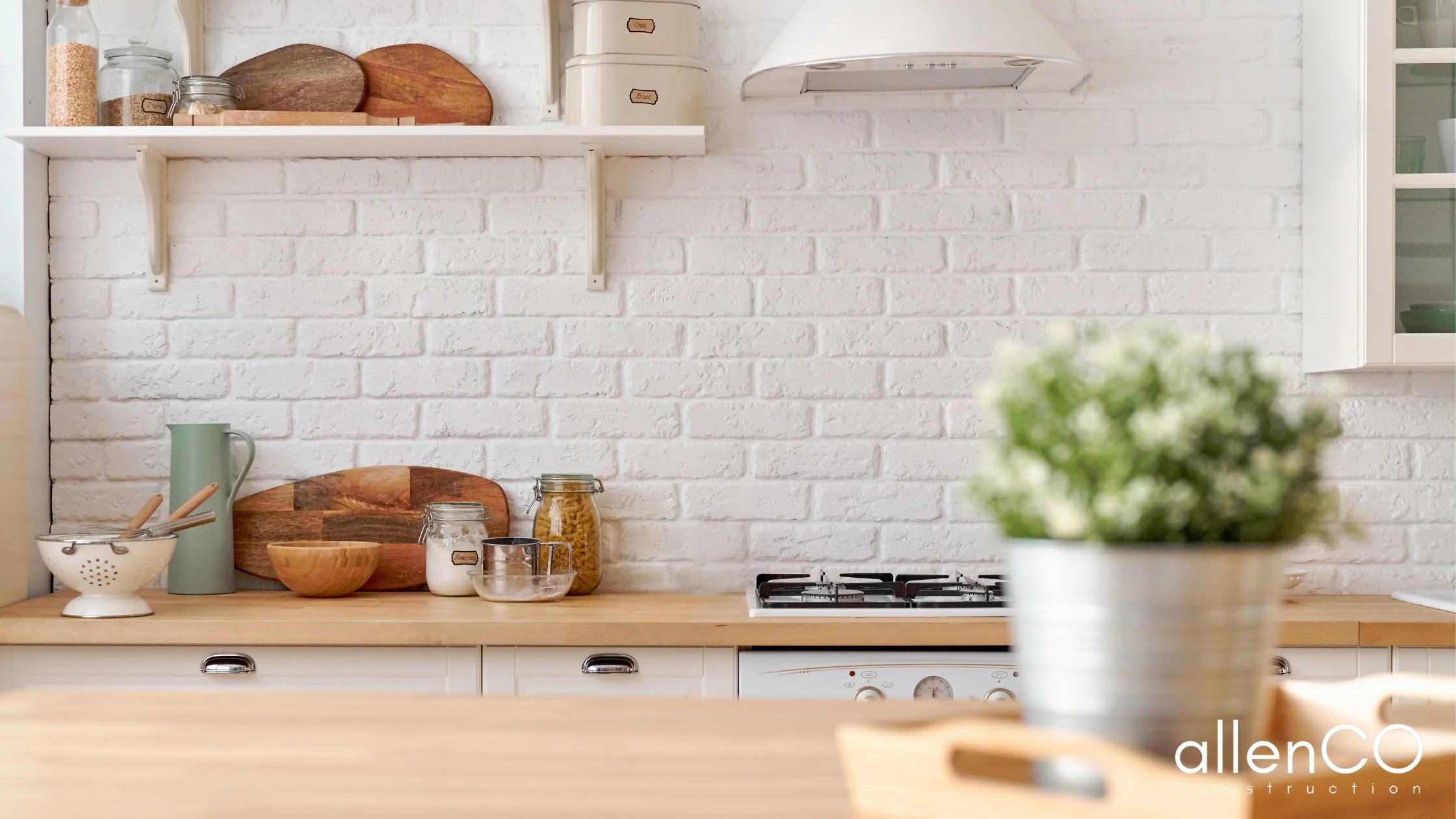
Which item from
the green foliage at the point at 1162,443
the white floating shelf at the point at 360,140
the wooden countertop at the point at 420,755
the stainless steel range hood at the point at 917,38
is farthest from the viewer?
the white floating shelf at the point at 360,140

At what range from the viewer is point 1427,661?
212cm

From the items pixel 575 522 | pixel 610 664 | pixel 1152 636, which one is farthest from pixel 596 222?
pixel 1152 636

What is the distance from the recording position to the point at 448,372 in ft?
8.73

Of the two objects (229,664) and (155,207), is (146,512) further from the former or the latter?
(155,207)

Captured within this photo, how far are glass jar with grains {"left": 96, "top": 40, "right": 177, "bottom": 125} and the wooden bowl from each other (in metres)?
0.98

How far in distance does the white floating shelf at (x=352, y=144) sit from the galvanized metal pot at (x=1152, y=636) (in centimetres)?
192

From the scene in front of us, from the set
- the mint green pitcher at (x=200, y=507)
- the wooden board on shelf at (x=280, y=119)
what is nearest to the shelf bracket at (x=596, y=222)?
the wooden board on shelf at (x=280, y=119)

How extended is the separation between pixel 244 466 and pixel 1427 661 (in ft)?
7.95

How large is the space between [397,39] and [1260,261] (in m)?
2.01

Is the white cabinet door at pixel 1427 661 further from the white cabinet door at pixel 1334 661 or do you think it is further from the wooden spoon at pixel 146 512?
the wooden spoon at pixel 146 512

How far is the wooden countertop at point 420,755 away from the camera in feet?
2.60

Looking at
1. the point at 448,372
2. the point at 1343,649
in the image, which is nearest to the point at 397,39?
the point at 448,372

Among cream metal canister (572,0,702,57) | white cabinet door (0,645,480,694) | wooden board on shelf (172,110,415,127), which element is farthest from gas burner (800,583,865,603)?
wooden board on shelf (172,110,415,127)

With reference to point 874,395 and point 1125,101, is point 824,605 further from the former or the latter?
point 1125,101
